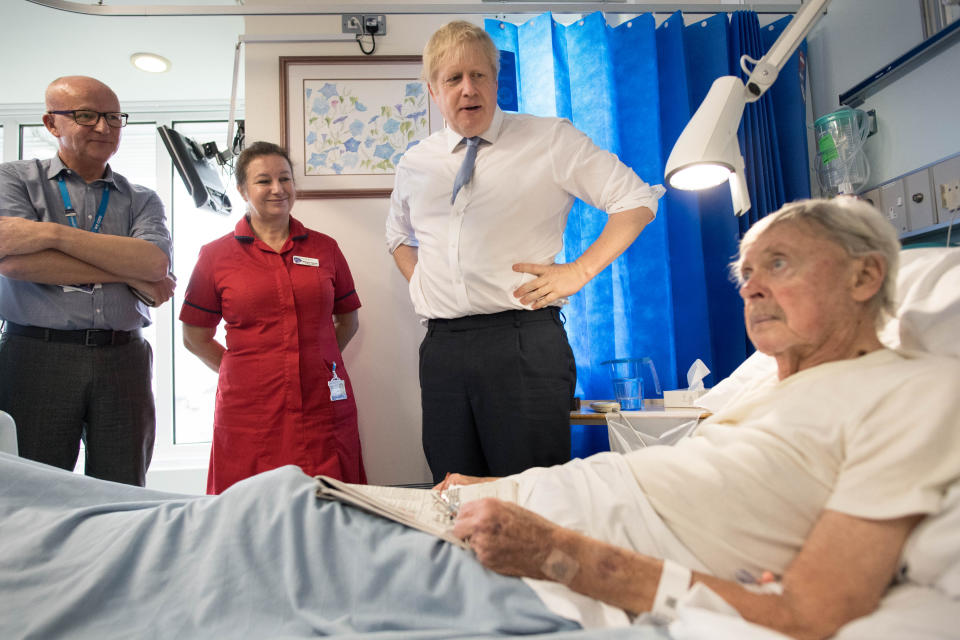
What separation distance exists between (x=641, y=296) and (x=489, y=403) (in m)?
1.07

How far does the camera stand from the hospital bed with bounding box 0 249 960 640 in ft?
2.45

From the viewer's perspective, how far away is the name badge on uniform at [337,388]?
2.12 metres

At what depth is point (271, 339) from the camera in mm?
2098

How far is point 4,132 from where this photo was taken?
3.72 meters

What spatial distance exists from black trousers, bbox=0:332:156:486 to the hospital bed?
0.84m

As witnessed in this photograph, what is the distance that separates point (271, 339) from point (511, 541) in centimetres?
145

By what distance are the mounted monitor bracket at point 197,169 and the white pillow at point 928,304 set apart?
236cm

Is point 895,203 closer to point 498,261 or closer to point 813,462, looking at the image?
point 498,261

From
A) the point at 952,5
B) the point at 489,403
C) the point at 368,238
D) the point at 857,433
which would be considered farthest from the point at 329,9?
the point at 857,433

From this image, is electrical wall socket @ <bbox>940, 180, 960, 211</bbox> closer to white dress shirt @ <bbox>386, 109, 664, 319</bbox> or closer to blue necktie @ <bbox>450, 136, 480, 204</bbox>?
white dress shirt @ <bbox>386, 109, 664, 319</bbox>

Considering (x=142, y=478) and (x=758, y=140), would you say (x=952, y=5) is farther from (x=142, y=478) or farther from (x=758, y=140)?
(x=142, y=478)

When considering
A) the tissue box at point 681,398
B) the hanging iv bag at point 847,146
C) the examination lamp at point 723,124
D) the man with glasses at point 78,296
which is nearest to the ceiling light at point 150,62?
the man with glasses at point 78,296

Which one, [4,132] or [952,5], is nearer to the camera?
[952,5]

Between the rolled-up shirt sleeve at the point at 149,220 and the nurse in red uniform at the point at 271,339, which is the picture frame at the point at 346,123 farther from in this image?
the rolled-up shirt sleeve at the point at 149,220
